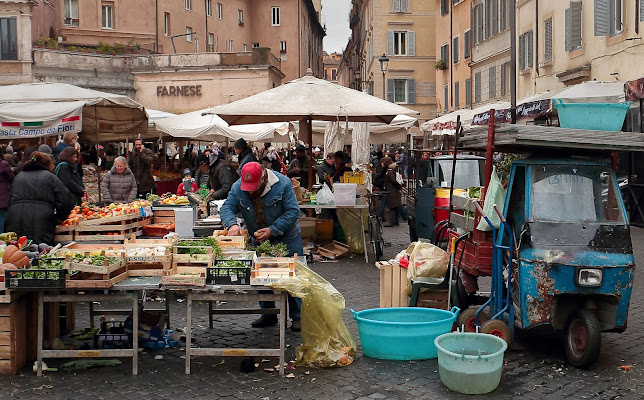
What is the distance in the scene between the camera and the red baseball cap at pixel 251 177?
7734 mm

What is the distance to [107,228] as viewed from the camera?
988 cm

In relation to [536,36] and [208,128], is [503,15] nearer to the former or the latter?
[536,36]

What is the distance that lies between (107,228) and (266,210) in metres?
2.81

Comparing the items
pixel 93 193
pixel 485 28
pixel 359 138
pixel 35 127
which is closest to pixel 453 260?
pixel 35 127

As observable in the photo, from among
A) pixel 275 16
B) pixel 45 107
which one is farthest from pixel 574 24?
pixel 275 16

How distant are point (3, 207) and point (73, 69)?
2648 cm

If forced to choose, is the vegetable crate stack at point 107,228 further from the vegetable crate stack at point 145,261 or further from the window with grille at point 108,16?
the window with grille at point 108,16

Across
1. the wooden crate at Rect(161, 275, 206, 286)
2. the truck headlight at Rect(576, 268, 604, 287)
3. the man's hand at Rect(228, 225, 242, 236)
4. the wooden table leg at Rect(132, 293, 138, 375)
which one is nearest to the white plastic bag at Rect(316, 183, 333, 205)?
the man's hand at Rect(228, 225, 242, 236)

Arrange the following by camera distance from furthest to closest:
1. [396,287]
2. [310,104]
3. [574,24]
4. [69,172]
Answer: [574,24]
[310,104]
[69,172]
[396,287]

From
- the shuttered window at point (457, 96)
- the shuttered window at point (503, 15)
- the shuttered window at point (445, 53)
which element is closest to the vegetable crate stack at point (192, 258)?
the shuttered window at point (503, 15)

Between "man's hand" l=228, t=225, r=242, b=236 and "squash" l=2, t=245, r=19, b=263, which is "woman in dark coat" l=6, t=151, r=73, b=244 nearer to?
"squash" l=2, t=245, r=19, b=263

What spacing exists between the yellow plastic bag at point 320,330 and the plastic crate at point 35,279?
2.00 metres

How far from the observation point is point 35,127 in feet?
43.5

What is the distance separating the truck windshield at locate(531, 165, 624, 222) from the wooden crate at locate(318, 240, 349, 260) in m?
6.65
